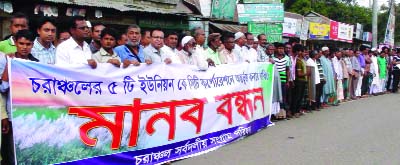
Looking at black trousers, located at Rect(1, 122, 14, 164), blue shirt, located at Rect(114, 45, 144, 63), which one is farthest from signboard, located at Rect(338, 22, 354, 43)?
black trousers, located at Rect(1, 122, 14, 164)

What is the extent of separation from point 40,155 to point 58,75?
74 cm

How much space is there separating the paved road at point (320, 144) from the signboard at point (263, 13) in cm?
642

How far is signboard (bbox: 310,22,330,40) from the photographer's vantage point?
30.2 m

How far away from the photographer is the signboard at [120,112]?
428cm

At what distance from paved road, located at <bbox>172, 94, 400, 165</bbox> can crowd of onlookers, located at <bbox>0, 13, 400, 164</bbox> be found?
1.04 m

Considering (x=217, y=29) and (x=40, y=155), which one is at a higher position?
(x=217, y=29)

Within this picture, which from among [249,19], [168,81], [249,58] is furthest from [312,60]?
[168,81]

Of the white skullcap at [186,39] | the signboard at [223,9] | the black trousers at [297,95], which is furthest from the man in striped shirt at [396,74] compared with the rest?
the white skullcap at [186,39]

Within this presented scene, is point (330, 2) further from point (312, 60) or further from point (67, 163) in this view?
point (67, 163)

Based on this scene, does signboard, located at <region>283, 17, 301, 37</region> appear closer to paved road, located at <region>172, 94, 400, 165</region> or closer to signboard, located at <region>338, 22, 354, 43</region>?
signboard, located at <region>338, 22, 354, 43</region>

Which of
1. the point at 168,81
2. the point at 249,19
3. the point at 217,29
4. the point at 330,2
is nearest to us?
the point at 168,81

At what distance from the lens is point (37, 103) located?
4.30m

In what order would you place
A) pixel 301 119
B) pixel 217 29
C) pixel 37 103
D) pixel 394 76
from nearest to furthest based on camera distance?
1. pixel 37 103
2. pixel 301 119
3. pixel 394 76
4. pixel 217 29

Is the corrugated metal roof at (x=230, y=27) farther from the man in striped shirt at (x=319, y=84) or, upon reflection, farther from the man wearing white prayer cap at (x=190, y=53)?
the man wearing white prayer cap at (x=190, y=53)
